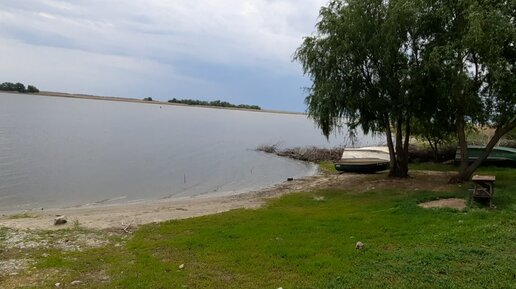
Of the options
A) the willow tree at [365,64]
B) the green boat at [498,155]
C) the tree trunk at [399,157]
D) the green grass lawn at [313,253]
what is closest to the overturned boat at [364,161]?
the tree trunk at [399,157]

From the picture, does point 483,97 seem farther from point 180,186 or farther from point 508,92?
point 180,186

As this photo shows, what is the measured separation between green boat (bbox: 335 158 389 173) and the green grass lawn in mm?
13519

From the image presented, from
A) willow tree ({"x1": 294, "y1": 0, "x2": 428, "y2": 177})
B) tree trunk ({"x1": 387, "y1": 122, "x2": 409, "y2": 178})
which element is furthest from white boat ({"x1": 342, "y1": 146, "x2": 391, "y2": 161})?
willow tree ({"x1": 294, "y1": 0, "x2": 428, "y2": 177})

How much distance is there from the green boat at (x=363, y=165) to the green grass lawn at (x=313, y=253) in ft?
44.4

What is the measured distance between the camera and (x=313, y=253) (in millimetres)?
8781

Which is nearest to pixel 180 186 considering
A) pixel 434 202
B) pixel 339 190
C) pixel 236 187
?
pixel 236 187

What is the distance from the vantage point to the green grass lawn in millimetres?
7270

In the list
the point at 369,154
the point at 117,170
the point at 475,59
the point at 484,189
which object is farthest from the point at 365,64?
the point at 117,170

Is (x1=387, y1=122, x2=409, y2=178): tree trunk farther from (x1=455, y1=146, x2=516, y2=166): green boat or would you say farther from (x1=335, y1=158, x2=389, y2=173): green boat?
(x1=455, y1=146, x2=516, y2=166): green boat

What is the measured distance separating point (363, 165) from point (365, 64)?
29.9 ft

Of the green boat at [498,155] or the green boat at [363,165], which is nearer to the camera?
the green boat at [498,155]

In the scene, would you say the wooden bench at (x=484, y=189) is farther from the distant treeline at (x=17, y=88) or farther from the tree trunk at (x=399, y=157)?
the distant treeline at (x=17, y=88)

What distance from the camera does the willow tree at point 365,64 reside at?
17938 mm

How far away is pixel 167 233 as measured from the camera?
11.7 meters
